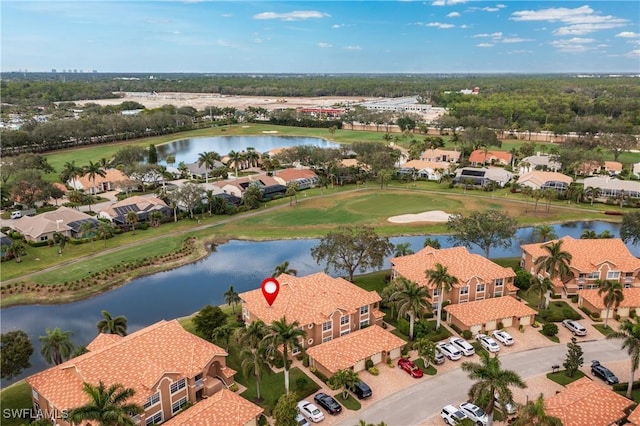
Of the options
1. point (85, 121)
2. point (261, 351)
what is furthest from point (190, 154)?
point (261, 351)

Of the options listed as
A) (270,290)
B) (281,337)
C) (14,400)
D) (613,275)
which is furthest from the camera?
(613,275)

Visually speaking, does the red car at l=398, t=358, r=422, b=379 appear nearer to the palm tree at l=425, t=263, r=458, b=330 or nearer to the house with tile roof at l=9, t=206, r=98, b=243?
the palm tree at l=425, t=263, r=458, b=330

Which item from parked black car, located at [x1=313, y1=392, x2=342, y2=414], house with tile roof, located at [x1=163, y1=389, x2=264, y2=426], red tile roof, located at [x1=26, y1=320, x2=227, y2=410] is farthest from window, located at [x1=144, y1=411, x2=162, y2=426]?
parked black car, located at [x1=313, y1=392, x2=342, y2=414]

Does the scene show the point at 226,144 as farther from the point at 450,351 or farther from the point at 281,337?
the point at 281,337

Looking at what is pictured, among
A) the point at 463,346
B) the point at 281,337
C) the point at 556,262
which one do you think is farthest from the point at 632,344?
the point at 281,337

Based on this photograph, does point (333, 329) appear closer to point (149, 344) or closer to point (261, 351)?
point (261, 351)

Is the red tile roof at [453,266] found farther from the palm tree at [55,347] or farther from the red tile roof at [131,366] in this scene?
the palm tree at [55,347]
